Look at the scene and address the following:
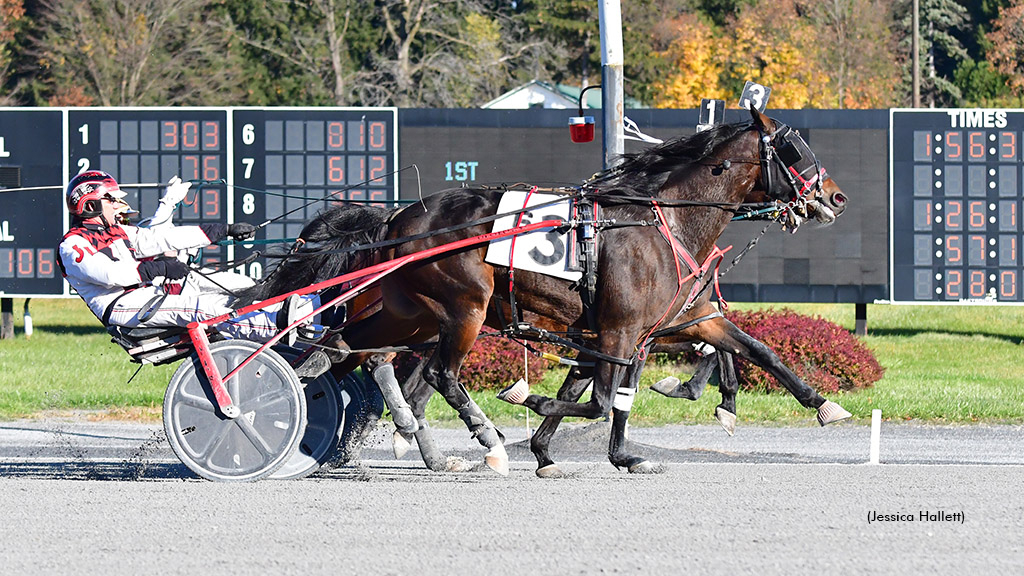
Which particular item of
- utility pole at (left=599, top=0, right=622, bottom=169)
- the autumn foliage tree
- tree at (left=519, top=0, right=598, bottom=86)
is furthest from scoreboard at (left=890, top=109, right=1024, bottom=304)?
tree at (left=519, top=0, right=598, bottom=86)

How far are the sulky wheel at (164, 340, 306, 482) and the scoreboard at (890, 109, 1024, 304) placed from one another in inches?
395

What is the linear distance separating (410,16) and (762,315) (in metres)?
23.2

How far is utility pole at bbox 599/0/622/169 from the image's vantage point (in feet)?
35.3

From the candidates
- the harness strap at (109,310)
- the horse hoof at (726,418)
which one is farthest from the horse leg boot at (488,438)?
the harness strap at (109,310)

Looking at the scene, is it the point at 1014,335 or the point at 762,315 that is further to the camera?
the point at 1014,335

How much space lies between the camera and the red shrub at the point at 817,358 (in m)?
13.5

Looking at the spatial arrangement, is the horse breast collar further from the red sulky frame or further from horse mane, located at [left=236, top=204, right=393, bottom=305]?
horse mane, located at [left=236, top=204, right=393, bottom=305]

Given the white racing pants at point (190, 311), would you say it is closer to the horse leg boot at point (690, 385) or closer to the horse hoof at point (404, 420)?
the horse hoof at point (404, 420)

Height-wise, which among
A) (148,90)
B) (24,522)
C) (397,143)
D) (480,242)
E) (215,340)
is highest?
(148,90)

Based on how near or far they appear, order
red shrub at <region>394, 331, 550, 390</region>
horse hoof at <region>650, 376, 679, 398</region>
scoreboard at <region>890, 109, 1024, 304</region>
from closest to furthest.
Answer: horse hoof at <region>650, 376, 679, 398</region> < red shrub at <region>394, 331, 550, 390</region> < scoreboard at <region>890, 109, 1024, 304</region>

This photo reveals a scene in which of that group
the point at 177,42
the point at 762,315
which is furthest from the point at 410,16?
the point at 762,315

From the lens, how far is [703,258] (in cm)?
854

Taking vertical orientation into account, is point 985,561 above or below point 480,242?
below

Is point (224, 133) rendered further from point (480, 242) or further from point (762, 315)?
point (480, 242)
